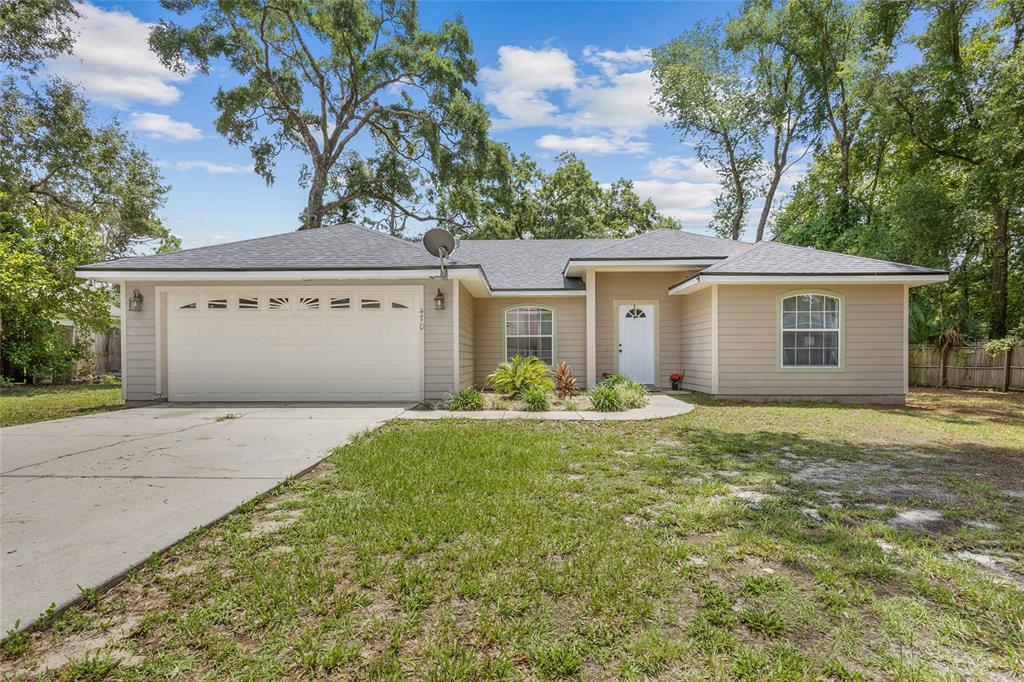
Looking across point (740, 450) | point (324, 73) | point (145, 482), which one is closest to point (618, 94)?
point (324, 73)

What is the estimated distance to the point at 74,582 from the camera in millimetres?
2268

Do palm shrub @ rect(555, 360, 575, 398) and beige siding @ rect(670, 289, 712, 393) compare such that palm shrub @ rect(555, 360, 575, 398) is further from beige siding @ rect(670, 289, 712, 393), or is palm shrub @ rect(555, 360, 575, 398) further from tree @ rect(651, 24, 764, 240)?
tree @ rect(651, 24, 764, 240)

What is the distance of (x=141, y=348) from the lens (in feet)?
30.3

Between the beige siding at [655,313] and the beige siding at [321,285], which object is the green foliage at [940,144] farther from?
the beige siding at [321,285]

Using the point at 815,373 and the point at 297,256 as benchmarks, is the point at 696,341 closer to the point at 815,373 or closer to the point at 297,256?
the point at 815,373

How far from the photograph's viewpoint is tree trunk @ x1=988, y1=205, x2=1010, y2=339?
1303 cm

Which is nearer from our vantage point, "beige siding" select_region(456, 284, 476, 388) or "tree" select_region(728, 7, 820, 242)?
"beige siding" select_region(456, 284, 476, 388)

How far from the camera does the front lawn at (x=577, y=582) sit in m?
1.81

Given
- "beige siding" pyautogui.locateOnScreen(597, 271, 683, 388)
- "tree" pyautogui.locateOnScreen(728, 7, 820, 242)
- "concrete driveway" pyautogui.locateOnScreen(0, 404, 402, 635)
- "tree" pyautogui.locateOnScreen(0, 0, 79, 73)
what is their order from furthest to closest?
"tree" pyautogui.locateOnScreen(728, 7, 820, 242) < "tree" pyautogui.locateOnScreen(0, 0, 79, 73) < "beige siding" pyautogui.locateOnScreen(597, 271, 683, 388) < "concrete driveway" pyautogui.locateOnScreen(0, 404, 402, 635)

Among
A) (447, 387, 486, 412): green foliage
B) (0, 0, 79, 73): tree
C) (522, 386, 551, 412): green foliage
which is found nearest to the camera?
(522, 386, 551, 412): green foliage

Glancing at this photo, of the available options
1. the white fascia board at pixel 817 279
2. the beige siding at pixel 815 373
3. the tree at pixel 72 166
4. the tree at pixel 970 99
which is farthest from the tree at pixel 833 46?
the tree at pixel 72 166

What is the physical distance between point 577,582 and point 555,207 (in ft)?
76.3

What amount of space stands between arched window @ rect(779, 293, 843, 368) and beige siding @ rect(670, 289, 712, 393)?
1411 millimetres

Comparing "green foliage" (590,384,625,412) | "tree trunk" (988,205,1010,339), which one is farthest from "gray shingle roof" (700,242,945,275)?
"tree trunk" (988,205,1010,339)
